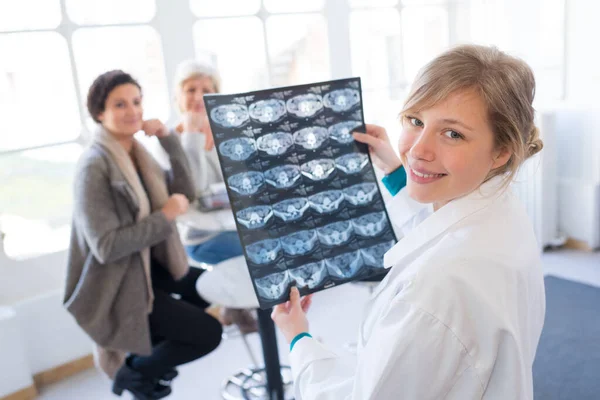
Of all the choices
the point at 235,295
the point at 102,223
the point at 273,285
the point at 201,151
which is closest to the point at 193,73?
the point at 201,151

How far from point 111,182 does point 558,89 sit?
2949mm

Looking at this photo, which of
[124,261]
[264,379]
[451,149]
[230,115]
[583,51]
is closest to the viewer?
[451,149]

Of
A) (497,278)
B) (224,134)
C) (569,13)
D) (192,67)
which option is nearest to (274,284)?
(224,134)

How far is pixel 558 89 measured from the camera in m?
3.48

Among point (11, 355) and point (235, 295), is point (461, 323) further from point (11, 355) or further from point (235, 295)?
point (11, 355)

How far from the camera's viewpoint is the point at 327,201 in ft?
4.07

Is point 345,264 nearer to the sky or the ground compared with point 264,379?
nearer to the sky

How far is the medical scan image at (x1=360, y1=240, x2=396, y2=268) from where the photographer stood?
4.11 feet

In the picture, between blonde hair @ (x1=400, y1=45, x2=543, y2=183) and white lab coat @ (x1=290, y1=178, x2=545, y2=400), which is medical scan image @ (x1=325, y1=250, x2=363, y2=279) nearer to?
white lab coat @ (x1=290, y1=178, x2=545, y2=400)

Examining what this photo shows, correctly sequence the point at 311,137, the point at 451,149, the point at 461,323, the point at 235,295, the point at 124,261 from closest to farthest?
the point at 461,323 < the point at 451,149 < the point at 311,137 < the point at 235,295 < the point at 124,261

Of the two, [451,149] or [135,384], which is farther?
[135,384]

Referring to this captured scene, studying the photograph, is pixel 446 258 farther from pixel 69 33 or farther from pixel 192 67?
pixel 69 33

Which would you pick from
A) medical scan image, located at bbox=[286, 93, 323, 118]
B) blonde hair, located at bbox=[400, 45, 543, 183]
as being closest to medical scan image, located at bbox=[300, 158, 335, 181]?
medical scan image, located at bbox=[286, 93, 323, 118]

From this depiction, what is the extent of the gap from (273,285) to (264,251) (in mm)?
75
